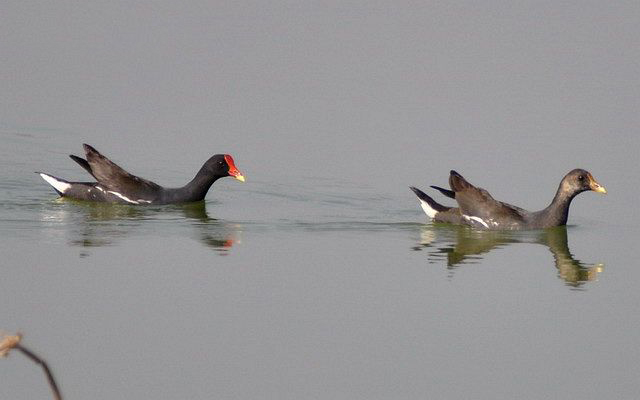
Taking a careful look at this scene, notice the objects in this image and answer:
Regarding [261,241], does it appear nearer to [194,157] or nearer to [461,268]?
[461,268]

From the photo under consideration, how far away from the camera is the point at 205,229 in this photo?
1169 centimetres

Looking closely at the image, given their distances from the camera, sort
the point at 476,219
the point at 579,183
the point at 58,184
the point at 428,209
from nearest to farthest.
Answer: the point at 476,219 → the point at 579,183 → the point at 428,209 → the point at 58,184

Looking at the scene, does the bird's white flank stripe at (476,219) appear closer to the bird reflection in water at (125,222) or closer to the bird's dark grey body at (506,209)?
the bird's dark grey body at (506,209)

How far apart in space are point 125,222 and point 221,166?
81.2 inches

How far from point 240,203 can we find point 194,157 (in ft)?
6.68

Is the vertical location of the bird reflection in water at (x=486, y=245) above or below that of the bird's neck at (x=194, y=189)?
below

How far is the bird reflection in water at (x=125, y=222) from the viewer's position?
35.0 ft

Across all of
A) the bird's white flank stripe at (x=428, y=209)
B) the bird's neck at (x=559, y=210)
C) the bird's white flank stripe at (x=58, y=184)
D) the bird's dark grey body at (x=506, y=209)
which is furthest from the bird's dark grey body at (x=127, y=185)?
the bird's neck at (x=559, y=210)

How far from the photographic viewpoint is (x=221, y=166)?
44.7ft

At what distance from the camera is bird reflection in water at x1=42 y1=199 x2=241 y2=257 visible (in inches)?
420

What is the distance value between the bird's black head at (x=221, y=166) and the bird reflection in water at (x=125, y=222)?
0.47m

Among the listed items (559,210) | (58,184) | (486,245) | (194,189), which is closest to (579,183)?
(559,210)

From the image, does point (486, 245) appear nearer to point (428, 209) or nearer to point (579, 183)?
point (428, 209)

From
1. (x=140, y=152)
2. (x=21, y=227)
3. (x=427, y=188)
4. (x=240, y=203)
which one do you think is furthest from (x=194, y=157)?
(x=21, y=227)
